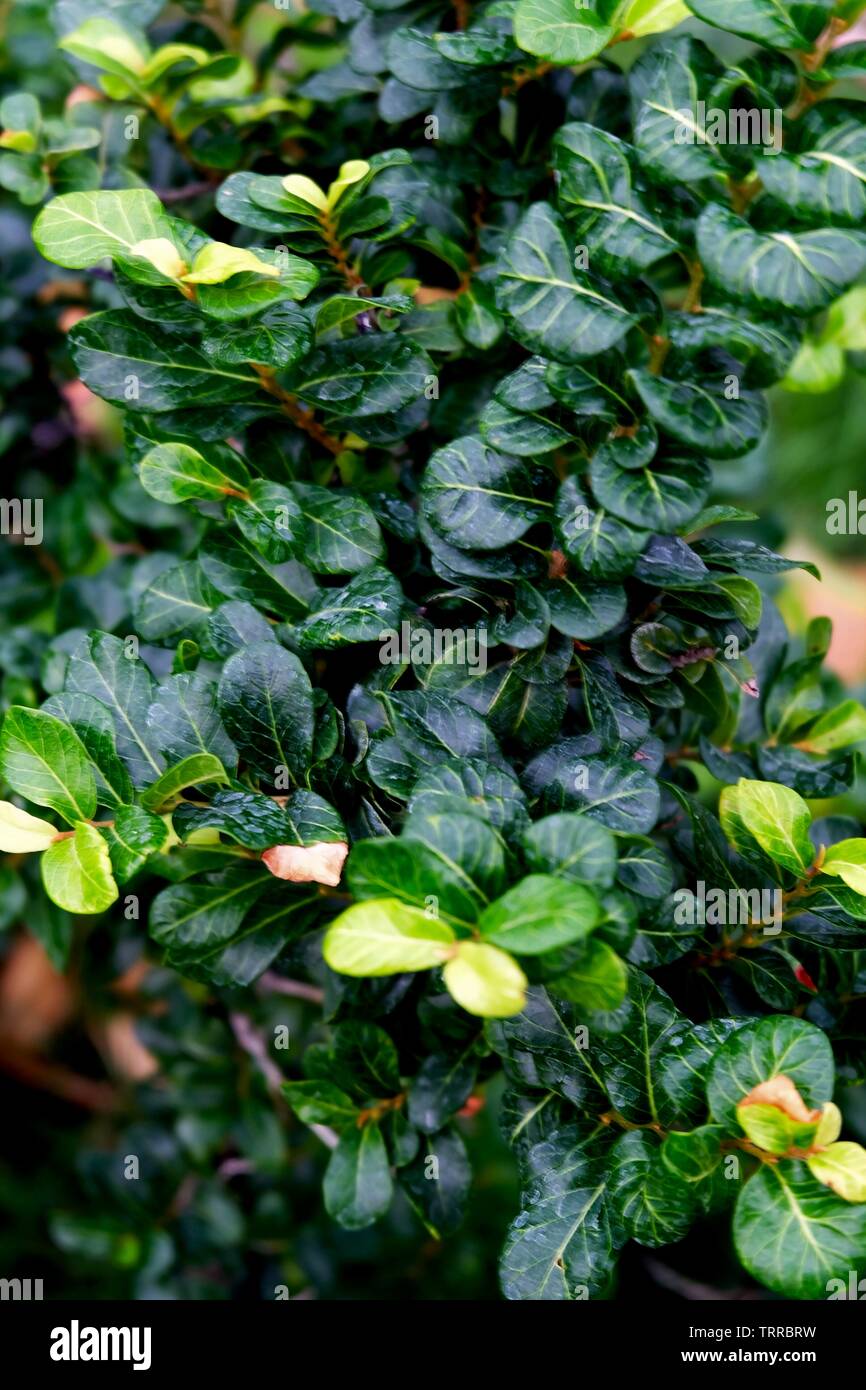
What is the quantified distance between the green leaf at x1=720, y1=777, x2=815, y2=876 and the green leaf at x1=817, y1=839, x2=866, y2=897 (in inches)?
0.8

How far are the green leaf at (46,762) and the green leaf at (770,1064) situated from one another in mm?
470

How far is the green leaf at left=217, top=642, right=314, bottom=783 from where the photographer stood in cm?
88

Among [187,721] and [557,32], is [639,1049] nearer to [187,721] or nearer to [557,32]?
[187,721]

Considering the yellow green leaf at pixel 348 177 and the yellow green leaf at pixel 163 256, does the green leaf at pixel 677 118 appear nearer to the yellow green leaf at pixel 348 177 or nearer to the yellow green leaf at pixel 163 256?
the yellow green leaf at pixel 348 177

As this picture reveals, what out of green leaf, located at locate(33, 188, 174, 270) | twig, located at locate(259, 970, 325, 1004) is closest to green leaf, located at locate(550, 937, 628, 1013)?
green leaf, located at locate(33, 188, 174, 270)

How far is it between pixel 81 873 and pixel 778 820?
0.50 meters

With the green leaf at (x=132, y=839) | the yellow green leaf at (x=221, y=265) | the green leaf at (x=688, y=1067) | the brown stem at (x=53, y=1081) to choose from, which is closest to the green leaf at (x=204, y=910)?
the green leaf at (x=132, y=839)

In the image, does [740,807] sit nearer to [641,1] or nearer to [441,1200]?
[441,1200]

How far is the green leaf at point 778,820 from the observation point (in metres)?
0.88

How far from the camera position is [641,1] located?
2.95 ft

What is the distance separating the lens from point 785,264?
766 millimetres

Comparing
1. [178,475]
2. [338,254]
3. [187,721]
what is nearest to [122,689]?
[187,721]

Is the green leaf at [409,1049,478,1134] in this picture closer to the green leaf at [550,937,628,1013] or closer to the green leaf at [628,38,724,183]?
the green leaf at [550,937,628,1013]
